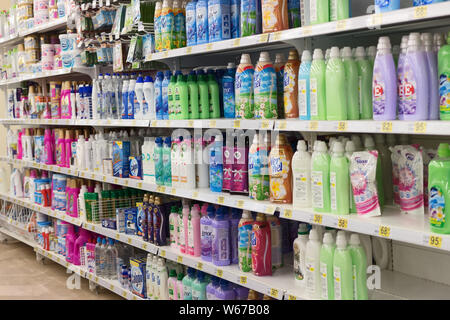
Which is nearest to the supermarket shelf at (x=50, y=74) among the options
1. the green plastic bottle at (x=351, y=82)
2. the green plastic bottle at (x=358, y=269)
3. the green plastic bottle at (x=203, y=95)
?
the green plastic bottle at (x=203, y=95)

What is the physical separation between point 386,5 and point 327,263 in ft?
3.69

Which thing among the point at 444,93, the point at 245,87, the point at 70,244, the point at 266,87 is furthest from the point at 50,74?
the point at 444,93

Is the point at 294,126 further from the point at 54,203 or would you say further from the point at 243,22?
the point at 54,203

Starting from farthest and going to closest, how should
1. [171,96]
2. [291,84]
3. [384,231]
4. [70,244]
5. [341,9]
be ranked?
[70,244], [171,96], [291,84], [341,9], [384,231]

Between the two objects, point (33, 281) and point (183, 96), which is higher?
point (183, 96)

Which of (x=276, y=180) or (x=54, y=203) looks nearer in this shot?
(x=276, y=180)

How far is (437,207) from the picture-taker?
6.40 feet

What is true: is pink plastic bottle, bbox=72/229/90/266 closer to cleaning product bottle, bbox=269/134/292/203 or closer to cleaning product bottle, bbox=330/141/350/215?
cleaning product bottle, bbox=269/134/292/203

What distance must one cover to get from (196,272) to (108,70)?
2.30m

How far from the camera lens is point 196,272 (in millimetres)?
3256

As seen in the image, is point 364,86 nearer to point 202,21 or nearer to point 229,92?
point 229,92

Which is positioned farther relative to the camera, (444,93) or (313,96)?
(313,96)

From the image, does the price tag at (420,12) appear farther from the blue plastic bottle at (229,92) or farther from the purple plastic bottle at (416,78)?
the blue plastic bottle at (229,92)

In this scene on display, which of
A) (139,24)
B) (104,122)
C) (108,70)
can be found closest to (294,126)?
(139,24)
